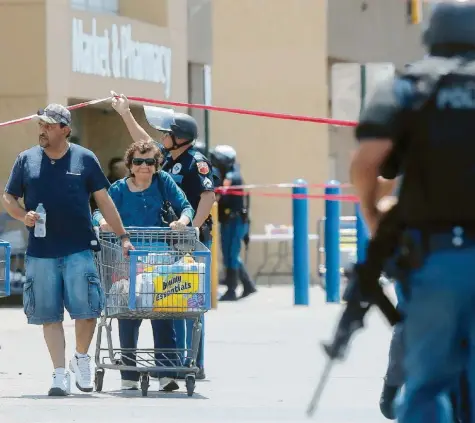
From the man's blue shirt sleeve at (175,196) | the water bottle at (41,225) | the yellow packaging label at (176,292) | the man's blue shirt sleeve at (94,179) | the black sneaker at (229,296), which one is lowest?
the black sneaker at (229,296)

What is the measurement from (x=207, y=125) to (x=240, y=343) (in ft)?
36.4

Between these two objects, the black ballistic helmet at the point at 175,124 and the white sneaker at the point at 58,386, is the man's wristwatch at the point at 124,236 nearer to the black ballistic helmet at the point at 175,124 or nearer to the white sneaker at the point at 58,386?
the white sneaker at the point at 58,386

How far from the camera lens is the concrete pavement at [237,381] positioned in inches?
355

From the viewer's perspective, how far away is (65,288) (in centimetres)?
1012

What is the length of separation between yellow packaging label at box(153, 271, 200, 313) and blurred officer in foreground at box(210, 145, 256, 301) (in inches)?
400

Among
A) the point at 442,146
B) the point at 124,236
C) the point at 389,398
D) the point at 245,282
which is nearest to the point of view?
the point at 442,146

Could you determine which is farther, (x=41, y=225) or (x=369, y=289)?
(x=41, y=225)

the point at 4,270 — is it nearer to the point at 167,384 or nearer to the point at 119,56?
the point at 167,384

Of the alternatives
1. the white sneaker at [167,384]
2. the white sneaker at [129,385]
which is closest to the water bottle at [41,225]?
the white sneaker at [129,385]

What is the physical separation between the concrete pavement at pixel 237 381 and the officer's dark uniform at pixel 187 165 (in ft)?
2.48

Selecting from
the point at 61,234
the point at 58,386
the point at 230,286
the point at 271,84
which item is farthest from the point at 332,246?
the point at 58,386

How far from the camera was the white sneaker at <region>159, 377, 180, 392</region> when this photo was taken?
10.4 m

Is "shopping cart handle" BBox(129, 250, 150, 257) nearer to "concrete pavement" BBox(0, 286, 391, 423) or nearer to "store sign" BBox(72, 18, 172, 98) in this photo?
"concrete pavement" BBox(0, 286, 391, 423)

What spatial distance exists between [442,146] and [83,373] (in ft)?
16.5
